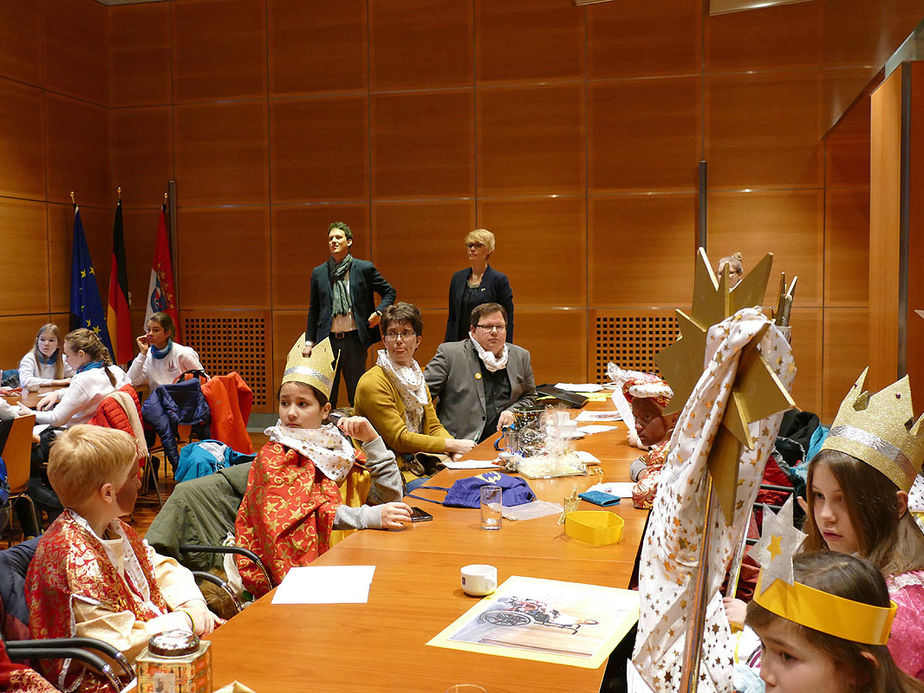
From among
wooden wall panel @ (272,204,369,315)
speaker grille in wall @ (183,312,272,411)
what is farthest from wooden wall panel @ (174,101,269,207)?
speaker grille in wall @ (183,312,272,411)

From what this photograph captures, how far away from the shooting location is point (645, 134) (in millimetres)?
8234

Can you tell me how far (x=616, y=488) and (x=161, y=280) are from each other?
700cm

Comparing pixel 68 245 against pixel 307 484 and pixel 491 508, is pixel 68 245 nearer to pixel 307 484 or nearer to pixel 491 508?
pixel 307 484

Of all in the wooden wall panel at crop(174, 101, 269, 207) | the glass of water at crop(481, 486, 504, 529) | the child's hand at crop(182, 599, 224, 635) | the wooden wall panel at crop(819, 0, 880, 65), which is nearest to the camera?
the child's hand at crop(182, 599, 224, 635)

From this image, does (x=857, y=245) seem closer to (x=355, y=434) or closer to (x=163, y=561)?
(x=355, y=434)

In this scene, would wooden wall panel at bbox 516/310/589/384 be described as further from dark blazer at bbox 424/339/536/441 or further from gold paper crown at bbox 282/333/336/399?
gold paper crown at bbox 282/333/336/399

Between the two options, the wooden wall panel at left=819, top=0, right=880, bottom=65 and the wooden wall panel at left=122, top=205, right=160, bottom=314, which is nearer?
the wooden wall panel at left=819, top=0, right=880, bottom=65

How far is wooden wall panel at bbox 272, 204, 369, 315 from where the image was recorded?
29.1ft

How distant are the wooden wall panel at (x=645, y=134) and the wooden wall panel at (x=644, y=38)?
0.14m

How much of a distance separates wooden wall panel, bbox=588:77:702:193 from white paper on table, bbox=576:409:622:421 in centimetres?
380

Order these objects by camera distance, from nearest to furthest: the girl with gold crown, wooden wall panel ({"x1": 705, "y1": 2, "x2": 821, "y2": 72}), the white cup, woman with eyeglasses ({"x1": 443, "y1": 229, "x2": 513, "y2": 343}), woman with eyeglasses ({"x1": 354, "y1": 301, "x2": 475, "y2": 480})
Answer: the girl with gold crown
the white cup
woman with eyeglasses ({"x1": 354, "y1": 301, "x2": 475, "y2": 480})
woman with eyeglasses ({"x1": 443, "y1": 229, "x2": 513, "y2": 343})
wooden wall panel ({"x1": 705, "y1": 2, "x2": 821, "y2": 72})

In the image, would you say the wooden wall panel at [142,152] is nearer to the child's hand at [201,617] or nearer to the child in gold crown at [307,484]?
the child in gold crown at [307,484]

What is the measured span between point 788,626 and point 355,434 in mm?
2037

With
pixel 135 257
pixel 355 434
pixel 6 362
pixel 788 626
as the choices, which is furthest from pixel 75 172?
pixel 788 626
